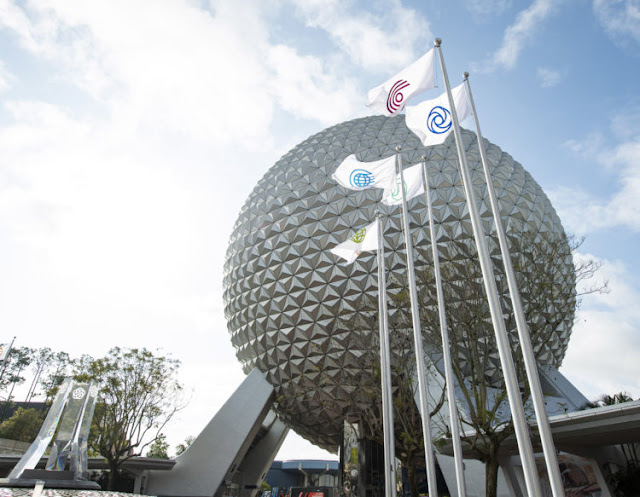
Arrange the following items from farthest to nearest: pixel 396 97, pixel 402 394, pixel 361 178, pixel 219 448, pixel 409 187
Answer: pixel 219 448, pixel 402 394, pixel 361 178, pixel 409 187, pixel 396 97

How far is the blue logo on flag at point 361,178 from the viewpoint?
13211 millimetres

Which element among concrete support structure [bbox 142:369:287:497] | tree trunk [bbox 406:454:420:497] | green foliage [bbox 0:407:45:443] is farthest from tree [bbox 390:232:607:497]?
green foliage [bbox 0:407:45:443]

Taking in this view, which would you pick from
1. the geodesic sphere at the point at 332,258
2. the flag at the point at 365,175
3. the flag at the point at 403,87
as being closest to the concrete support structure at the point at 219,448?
the geodesic sphere at the point at 332,258

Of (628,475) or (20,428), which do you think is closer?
(628,475)

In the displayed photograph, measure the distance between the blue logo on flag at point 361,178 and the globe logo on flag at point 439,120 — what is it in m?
3.61

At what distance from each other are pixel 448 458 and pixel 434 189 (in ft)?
36.5

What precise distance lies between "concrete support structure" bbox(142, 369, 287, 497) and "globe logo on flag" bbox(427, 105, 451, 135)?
15.7 m

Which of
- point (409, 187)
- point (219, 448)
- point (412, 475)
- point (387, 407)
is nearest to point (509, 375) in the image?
point (387, 407)

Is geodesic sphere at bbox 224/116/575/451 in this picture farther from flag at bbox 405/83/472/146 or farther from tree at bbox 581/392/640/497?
flag at bbox 405/83/472/146

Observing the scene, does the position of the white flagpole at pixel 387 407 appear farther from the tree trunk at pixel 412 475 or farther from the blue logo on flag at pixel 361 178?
the tree trunk at pixel 412 475

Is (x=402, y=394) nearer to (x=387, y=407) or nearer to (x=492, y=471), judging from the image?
(x=387, y=407)

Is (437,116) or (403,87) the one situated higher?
(403,87)

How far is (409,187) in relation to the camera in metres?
13.0

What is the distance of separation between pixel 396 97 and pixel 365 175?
140 inches
